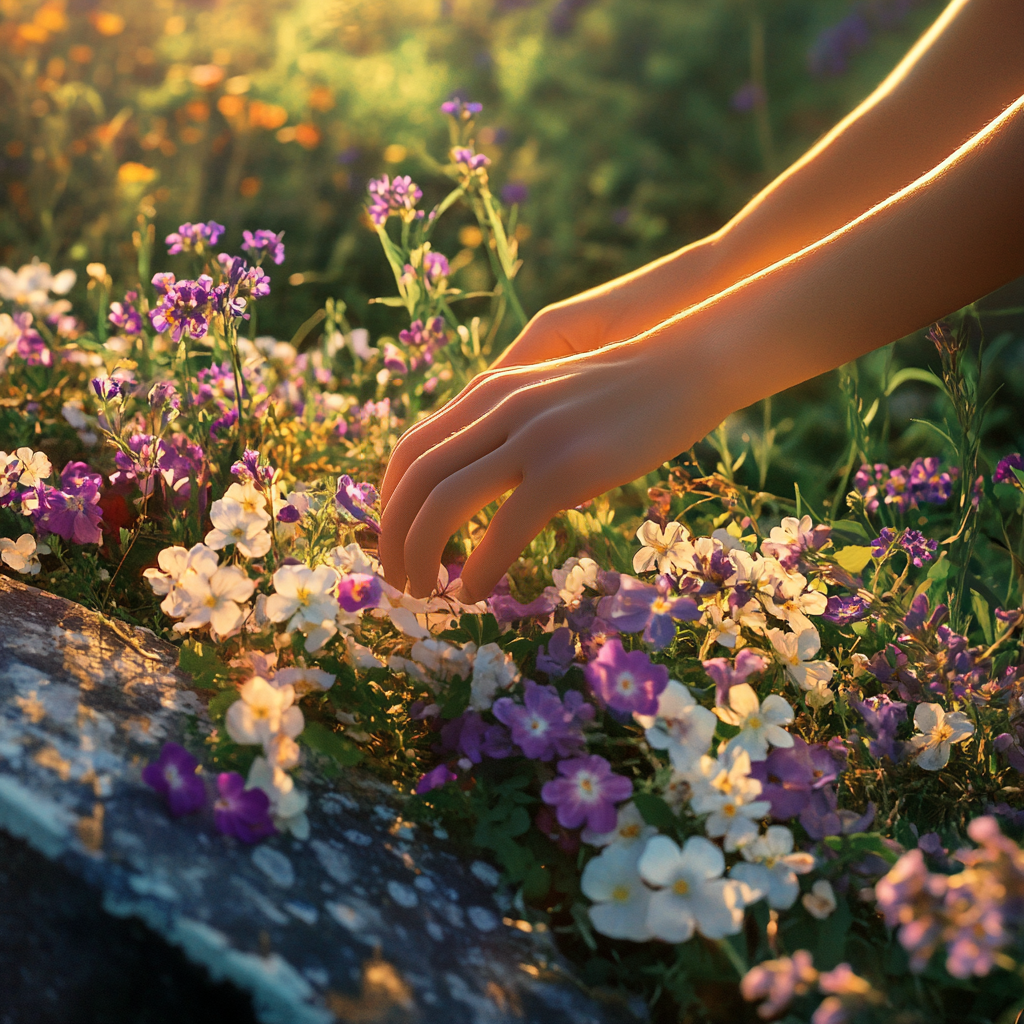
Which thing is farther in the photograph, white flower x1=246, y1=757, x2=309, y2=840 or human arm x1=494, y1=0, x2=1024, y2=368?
human arm x1=494, y1=0, x2=1024, y2=368

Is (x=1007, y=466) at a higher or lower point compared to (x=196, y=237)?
lower

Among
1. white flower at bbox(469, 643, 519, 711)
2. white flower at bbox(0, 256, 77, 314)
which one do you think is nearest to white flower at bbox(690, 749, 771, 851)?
white flower at bbox(469, 643, 519, 711)

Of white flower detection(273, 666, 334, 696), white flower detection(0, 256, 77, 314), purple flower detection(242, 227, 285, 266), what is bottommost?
white flower detection(273, 666, 334, 696)

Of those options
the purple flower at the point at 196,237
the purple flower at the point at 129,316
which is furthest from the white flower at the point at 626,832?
the purple flower at the point at 129,316

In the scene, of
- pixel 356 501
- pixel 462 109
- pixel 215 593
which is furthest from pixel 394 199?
pixel 215 593

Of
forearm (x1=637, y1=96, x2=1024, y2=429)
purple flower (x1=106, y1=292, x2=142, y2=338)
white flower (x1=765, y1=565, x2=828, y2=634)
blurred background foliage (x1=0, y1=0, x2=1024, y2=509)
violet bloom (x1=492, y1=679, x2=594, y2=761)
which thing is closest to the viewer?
violet bloom (x1=492, y1=679, x2=594, y2=761)

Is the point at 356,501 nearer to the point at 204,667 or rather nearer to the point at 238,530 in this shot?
the point at 238,530

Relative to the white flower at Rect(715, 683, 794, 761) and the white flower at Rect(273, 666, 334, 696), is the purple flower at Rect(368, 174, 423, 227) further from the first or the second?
the white flower at Rect(715, 683, 794, 761)

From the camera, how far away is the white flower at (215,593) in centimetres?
108

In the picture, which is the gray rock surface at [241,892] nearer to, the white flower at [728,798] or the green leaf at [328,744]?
the green leaf at [328,744]

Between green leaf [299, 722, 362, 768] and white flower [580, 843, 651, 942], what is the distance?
0.29 meters

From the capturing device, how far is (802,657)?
3.99ft

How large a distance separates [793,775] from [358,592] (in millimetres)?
550

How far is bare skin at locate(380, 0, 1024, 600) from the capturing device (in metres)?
1.11
